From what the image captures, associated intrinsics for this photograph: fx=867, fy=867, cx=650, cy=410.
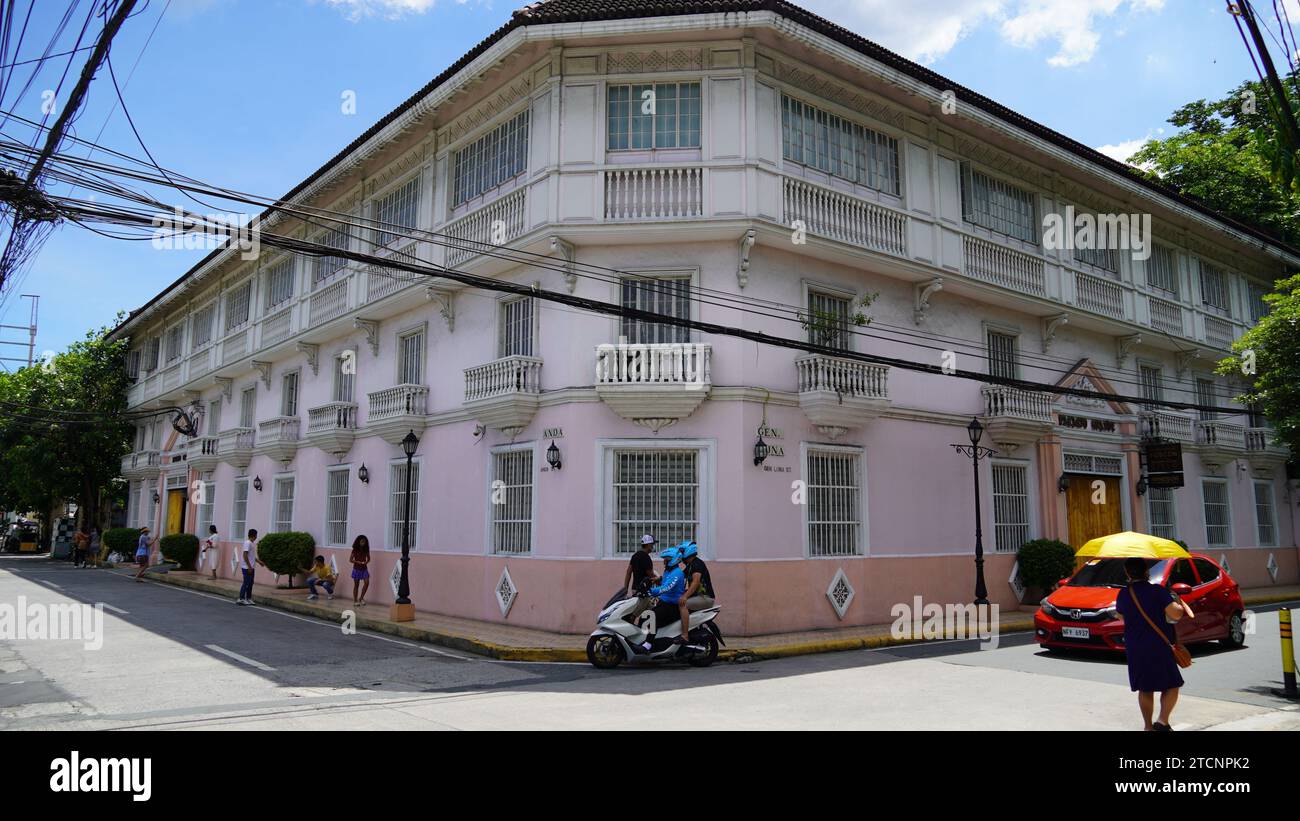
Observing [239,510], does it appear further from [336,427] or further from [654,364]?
[654,364]

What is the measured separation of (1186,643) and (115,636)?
16451 millimetres

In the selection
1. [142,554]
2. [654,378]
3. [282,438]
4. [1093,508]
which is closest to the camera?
[654,378]

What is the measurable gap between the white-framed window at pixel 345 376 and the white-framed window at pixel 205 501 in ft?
32.0

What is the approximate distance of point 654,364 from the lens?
14133 millimetres

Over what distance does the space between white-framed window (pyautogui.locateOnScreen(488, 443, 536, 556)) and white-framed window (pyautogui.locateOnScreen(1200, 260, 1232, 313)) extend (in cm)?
2037

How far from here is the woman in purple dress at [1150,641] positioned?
698 cm

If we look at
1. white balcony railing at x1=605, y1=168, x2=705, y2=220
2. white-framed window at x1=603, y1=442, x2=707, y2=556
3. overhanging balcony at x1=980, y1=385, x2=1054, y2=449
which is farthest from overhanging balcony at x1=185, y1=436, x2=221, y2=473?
overhanging balcony at x1=980, y1=385, x2=1054, y2=449

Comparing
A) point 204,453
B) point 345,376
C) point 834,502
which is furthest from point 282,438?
point 834,502

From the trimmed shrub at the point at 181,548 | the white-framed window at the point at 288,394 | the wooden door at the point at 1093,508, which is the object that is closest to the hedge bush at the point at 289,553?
the white-framed window at the point at 288,394

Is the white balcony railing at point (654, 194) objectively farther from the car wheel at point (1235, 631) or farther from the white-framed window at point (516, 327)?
the car wheel at point (1235, 631)

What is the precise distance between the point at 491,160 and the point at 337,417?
7610mm

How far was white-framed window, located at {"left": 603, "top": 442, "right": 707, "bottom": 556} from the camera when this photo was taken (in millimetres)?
14336

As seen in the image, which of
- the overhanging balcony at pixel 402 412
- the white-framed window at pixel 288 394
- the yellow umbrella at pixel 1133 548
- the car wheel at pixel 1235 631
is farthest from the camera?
the white-framed window at pixel 288 394
